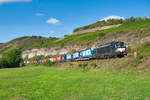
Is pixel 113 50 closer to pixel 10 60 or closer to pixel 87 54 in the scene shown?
pixel 87 54

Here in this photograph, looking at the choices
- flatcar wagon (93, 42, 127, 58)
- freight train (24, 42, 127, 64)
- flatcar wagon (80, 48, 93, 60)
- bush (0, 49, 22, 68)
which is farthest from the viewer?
bush (0, 49, 22, 68)

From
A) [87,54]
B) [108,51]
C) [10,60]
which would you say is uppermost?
[108,51]

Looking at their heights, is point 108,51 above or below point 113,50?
below

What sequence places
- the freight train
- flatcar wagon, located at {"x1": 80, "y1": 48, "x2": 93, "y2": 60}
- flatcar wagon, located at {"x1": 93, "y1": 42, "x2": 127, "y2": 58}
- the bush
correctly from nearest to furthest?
flatcar wagon, located at {"x1": 93, "y1": 42, "x2": 127, "y2": 58}, the freight train, flatcar wagon, located at {"x1": 80, "y1": 48, "x2": 93, "y2": 60}, the bush

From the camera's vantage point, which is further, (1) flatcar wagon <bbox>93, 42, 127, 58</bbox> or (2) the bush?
(2) the bush

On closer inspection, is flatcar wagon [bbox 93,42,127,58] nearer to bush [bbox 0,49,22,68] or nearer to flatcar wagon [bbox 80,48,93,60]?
flatcar wagon [bbox 80,48,93,60]

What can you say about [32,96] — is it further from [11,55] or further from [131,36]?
[11,55]

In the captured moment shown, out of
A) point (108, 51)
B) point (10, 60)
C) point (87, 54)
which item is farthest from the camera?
point (10, 60)

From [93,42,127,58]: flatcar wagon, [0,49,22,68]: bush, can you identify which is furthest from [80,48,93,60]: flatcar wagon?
[0,49,22,68]: bush

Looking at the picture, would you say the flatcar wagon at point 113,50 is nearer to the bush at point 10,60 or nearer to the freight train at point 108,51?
the freight train at point 108,51

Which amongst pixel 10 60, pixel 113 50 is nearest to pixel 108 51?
pixel 113 50

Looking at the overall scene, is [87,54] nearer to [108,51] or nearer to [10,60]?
[108,51]

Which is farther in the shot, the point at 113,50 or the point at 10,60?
the point at 10,60

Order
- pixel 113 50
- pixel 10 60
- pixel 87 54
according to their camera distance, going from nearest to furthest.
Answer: pixel 113 50 < pixel 87 54 < pixel 10 60
